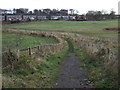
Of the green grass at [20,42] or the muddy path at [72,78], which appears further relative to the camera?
the green grass at [20,42]

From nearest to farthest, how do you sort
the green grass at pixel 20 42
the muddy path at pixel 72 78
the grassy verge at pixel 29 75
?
the grassy verge at pixel 29 75 → the muddy path at pixel 72 78 → the green grass at pixel 20 42

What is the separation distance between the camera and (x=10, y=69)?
12812 mm

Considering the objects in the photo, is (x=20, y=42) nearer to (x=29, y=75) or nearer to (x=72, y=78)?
(x=72, y=78)

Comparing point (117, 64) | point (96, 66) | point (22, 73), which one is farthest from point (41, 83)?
point (96, 66)

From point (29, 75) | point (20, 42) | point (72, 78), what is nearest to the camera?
point (29, 75)

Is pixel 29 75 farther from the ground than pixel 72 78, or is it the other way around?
pixel 29 75

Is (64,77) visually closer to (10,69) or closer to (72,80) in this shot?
(72,80)

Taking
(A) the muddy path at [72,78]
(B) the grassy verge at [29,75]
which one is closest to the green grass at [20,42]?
(B) the grassy verge at [29,75]

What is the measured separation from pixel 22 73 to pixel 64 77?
2483mm

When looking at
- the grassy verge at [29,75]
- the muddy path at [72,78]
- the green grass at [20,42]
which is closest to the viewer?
the grassy verge at [29,75]

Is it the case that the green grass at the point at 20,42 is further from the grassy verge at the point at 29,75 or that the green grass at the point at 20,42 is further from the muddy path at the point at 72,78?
the muddy path at the point at 72,78

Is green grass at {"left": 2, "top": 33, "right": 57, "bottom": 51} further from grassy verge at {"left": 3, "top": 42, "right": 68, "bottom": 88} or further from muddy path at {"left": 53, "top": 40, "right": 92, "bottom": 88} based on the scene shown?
muddy path at {"left": 53, "top": 40, "right": 92, "bottom": 88}

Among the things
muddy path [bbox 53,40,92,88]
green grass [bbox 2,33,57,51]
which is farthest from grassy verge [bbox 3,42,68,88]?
green grass [bbox 2,33,57,51]

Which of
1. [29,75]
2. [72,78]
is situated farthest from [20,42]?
[29,75]
